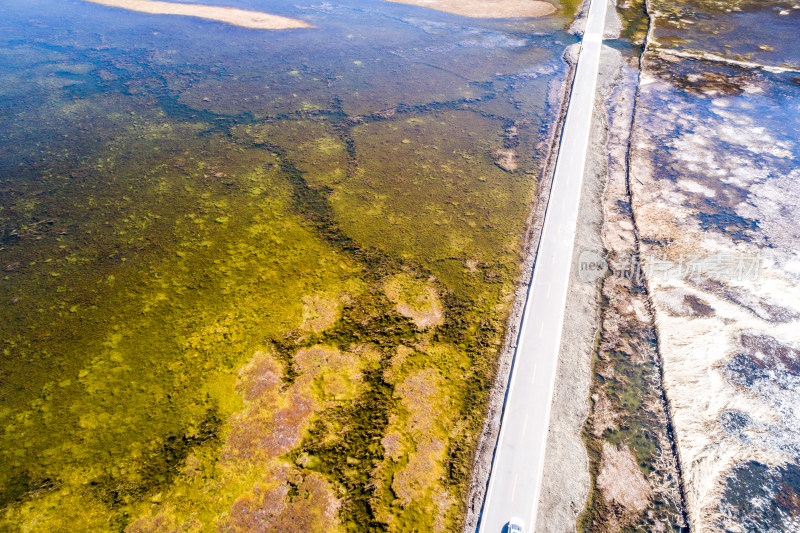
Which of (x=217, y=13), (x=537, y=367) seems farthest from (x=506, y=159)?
(x=217, y=13)

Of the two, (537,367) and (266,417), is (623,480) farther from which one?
(266,417)

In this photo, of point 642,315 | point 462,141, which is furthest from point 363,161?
point 642,315

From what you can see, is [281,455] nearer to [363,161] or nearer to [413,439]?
[413,439]

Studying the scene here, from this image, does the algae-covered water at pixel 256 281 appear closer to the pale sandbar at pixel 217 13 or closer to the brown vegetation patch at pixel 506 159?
the brown vegetation patch at pixel 506 159

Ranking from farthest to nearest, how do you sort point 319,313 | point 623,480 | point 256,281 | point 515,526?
point 256,281 < point 319,313 < point 623,480 < point 515,526

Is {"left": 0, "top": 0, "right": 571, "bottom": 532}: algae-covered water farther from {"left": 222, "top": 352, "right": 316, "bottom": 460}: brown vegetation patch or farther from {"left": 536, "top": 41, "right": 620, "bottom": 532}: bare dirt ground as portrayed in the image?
{"left": 536, "top": 41, "right": 620, "bottom": 532}: bare dirt ground

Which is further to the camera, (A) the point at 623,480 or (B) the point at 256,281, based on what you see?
(B) the point at 256,281

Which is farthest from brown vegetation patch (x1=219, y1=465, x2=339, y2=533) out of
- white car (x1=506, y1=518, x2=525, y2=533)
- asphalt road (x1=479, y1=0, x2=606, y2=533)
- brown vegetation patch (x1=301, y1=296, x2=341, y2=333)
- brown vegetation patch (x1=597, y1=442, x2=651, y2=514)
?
brown vegetation patch (x1=597, y1=442, x2=651, y2=514)

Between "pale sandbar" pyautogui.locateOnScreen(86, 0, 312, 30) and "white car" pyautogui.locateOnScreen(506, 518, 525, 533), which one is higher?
"pale sandbar" pyautogui.locateOnScreen(86, 0, 312, 30)
